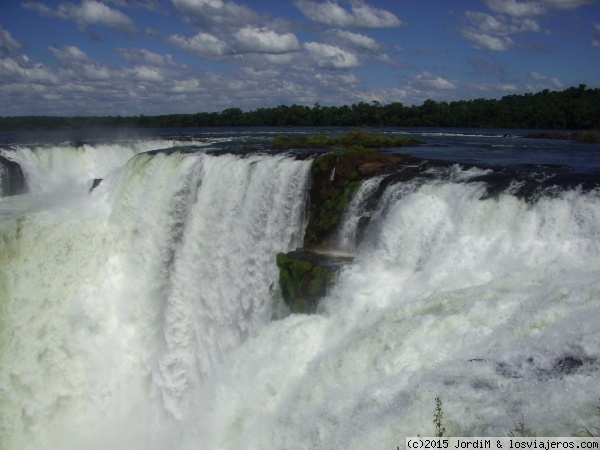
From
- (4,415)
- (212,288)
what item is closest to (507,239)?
(212,288)

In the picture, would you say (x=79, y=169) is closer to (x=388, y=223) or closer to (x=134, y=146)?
(x=134, y=146)

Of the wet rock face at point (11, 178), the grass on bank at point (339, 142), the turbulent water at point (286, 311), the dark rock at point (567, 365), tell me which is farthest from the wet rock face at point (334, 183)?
the wet rock face at point (11, 178)

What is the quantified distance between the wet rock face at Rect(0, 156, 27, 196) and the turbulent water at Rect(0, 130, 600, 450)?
3343mm

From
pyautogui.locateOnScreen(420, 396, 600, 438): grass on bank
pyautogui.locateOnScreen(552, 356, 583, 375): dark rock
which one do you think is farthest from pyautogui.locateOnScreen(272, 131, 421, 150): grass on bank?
pyautogui.locateOnScreen(420, 396, 600, 438): grass on bank

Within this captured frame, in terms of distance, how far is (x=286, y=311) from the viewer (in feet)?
35.2

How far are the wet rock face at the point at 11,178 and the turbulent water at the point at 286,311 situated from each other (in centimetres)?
334

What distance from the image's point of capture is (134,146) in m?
26.3

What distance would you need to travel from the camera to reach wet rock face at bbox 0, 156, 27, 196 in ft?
70.2

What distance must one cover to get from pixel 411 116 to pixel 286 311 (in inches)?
1551

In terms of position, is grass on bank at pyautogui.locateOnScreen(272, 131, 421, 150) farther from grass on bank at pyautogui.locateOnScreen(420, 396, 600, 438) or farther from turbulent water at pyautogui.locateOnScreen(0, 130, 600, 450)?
grass on bank at pyautogui.locateOnScreen(420, 396, 600, 438)

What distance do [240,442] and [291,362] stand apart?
129 cm

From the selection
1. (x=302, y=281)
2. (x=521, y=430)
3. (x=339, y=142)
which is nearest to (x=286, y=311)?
(x=302, y=281)

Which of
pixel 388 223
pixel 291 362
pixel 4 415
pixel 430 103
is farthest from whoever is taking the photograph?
pixel 430 103

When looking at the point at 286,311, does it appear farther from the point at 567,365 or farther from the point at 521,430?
the point at 521,430
